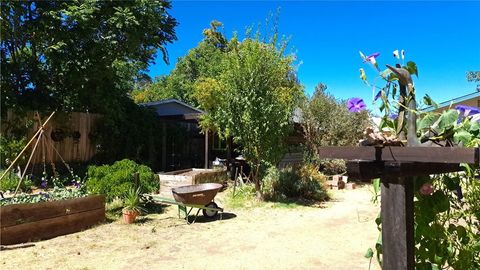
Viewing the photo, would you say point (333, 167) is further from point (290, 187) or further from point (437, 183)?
point (437, 183)

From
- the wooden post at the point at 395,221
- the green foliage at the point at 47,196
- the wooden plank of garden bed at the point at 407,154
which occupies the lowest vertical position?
the green foliage at the point at 47,196

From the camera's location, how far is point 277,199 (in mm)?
10641

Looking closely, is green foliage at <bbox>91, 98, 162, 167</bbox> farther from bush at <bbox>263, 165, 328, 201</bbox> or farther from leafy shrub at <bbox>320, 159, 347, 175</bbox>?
leafy shrub at <bbox>320, 159, 347, 175</bbox>

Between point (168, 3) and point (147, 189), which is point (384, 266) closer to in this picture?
point (147, 189)

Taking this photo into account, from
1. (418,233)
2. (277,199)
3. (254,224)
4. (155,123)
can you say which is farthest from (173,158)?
(418,233)

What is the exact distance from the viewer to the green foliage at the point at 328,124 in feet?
50.7

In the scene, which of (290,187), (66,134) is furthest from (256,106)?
(66,134)

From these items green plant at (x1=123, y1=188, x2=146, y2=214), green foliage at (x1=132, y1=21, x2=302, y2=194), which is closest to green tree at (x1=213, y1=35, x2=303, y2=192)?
green foliage at (x1=132, y1=21, x2=302, y2=194)

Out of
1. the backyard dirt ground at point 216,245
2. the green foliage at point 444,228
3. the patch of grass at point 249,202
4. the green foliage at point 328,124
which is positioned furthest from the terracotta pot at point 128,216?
the green foliage at point 328,124

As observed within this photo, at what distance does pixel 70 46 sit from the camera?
41.1ft

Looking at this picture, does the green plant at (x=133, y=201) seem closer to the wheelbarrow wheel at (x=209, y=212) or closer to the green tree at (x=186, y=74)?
the wheelbarrow wheel at (x=209, y=212)

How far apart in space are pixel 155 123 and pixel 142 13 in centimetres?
449

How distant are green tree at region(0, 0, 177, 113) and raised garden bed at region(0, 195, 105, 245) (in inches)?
246

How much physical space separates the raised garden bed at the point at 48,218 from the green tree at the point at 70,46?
20.5 ft
